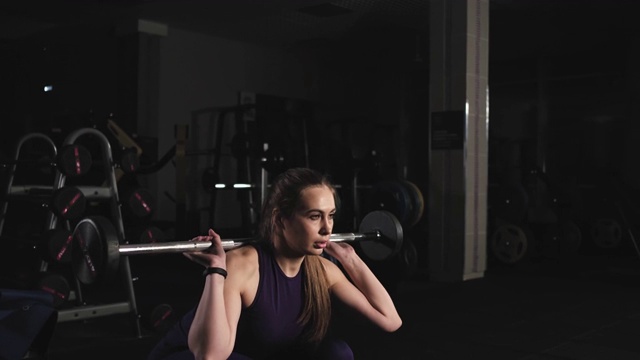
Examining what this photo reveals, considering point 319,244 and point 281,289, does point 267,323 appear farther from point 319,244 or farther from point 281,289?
point 319,244

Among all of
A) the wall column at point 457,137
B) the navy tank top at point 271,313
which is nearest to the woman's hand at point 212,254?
A: the navy tank top at point 271,313

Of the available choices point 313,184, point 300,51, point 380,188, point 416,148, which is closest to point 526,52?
point 416,148

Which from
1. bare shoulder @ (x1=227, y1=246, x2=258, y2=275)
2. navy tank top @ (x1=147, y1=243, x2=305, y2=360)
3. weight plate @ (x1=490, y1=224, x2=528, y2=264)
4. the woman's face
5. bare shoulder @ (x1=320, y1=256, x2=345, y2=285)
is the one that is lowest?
weight plate @ (x1=490, y1=224, x2=528, y2=264)

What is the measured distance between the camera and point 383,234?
5.14 ft

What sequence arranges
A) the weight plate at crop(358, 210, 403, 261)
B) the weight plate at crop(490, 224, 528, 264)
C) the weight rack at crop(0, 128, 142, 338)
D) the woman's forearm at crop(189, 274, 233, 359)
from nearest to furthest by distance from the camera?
Answer: the woman's forearm at crop(189, 274, 233, 359) → the weight plate at crop(358, 210, 403, 261) → the weight rack at crop(0, 128, 142, 338) → the weight plate at crop(490, 224, 528, 264)

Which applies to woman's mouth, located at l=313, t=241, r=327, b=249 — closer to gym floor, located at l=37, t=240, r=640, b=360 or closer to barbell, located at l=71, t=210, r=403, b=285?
barbell, located at l=71, t=210, r=403, b=285

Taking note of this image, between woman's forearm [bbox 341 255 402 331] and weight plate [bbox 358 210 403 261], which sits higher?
weight plate [bbox 358 210 403 261]

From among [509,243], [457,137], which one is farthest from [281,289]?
[509,243]

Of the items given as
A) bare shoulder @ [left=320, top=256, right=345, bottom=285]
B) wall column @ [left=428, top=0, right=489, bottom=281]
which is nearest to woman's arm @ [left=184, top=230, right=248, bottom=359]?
bare shoulder @ [left=320, top=256, right=345, bottom=285]

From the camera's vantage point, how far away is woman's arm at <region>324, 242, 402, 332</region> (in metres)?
1.33

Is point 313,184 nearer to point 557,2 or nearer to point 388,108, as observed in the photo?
point 557,2

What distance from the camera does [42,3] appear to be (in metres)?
6.18

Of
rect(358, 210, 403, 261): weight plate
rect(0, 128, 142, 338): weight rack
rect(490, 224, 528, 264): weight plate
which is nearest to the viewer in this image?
rect(358, 210, 403, 261): weight plate

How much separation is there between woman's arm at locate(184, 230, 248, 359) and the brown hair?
0.13 m
